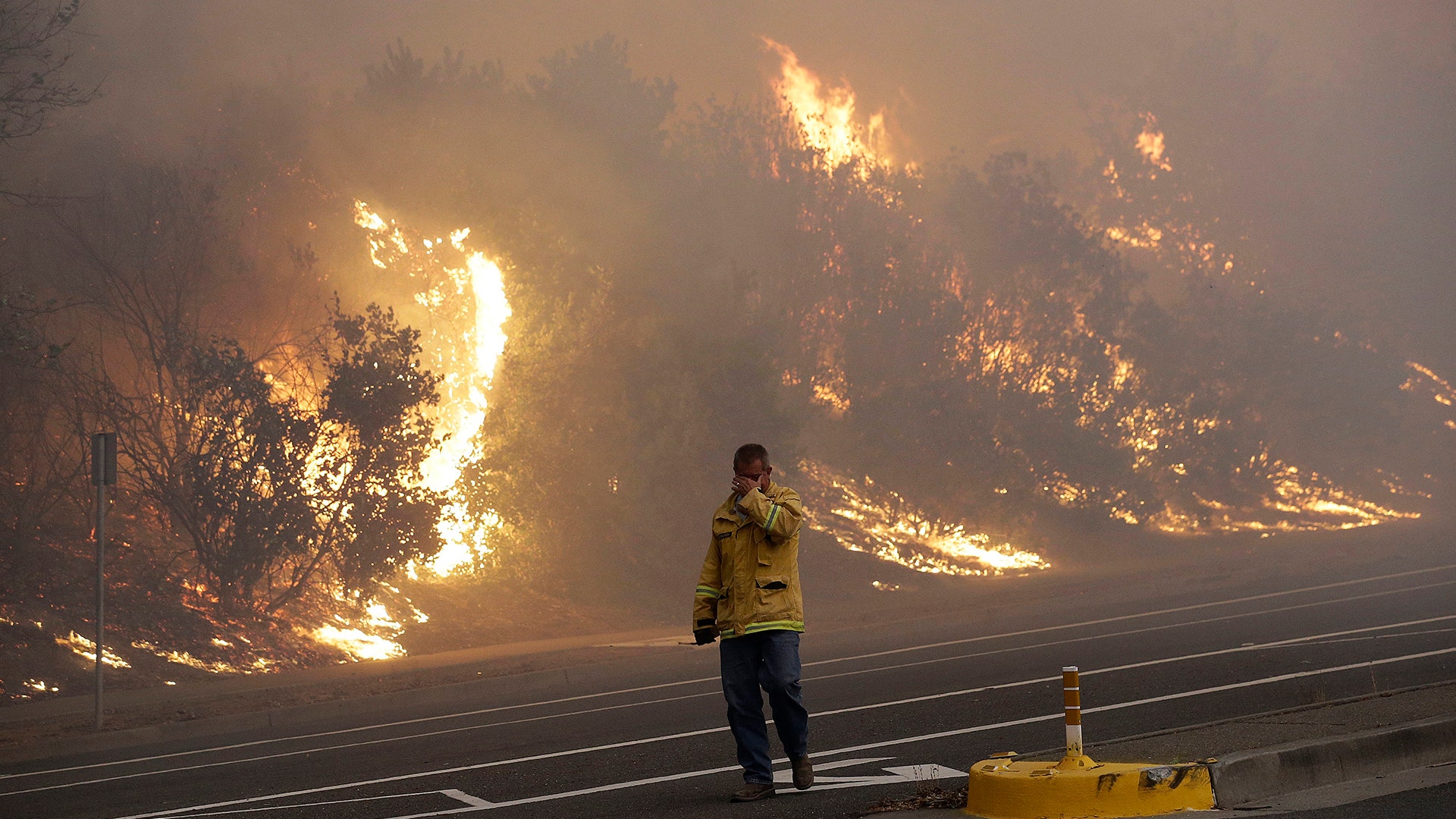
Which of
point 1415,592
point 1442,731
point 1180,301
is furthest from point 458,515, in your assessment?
point 1180,301

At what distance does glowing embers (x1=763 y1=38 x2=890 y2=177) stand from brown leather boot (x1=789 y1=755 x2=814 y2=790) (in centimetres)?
2721

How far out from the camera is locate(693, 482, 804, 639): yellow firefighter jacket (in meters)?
6.44

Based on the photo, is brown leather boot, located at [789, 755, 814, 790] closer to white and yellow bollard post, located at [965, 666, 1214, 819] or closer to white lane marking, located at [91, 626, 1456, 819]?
white and yellow bollard post, located at [965, 666, 1214, 819]

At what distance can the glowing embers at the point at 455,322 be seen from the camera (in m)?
23.5

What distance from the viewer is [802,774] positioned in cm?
670

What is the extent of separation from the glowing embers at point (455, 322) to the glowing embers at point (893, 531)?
8256 millimetres

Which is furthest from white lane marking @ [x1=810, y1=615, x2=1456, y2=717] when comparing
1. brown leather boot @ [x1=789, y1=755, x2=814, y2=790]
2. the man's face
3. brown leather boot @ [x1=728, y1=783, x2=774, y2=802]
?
the man's face

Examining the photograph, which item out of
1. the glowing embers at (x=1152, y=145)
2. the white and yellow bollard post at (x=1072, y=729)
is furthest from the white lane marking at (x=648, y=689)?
the glowing embers at (x=1152, y=145)

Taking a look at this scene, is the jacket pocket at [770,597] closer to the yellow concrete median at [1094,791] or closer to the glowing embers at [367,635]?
the yellow concrete median at [1094,791]

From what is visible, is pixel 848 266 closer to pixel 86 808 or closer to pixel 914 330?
pixel 914 330

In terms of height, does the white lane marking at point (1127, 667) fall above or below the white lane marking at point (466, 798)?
above

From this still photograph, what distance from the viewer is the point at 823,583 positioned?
26.3 metres

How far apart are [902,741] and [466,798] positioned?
282 centimetres

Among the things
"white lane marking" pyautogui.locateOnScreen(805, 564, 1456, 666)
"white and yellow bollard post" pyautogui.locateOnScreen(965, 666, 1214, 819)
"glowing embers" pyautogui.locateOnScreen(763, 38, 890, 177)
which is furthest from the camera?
"glowing embers" pyautogui.locateOnScreen(763, 38, 890, 177)
